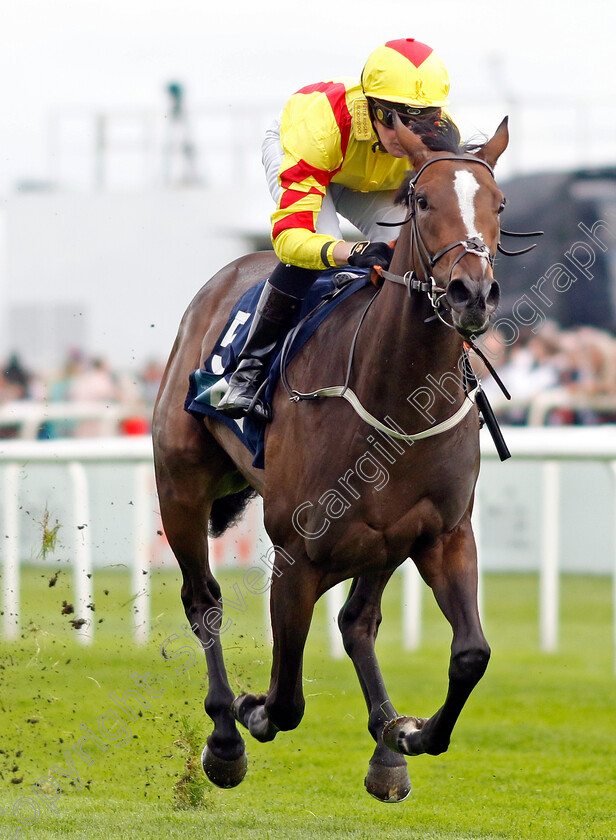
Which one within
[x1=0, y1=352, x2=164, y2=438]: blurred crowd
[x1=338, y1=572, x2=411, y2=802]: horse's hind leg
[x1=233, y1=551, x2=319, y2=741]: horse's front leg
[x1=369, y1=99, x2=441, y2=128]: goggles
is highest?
[x1=369, y1=99, x2=441, y2=128]: goggles

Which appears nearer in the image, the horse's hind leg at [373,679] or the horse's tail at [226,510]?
the horse's hind leg at [373,679]

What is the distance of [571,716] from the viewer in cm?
628

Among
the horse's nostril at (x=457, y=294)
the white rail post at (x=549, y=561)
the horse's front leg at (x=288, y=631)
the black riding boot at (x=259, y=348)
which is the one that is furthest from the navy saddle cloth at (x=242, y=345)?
the white rail post at (x=549, y=561)

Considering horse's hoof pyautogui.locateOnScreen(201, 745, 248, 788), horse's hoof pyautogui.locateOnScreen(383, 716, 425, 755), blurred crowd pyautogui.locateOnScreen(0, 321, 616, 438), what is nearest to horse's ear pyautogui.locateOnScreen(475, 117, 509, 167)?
horse's hoof pyautogui.locateOnScreen(383, 716, 425, 755)

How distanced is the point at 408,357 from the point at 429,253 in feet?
1.18

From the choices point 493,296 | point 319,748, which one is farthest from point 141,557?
point 493,296

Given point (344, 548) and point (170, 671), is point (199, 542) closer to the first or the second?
point (344, 548)

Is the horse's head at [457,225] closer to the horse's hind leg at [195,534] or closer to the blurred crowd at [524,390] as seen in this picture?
the horse's hind leg at [195,534]

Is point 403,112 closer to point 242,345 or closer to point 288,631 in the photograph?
point 242,345

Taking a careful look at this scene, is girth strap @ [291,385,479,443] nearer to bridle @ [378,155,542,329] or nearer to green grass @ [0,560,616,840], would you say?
bridle @ [378,155,542,329]

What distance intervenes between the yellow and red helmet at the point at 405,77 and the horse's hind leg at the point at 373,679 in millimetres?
1498

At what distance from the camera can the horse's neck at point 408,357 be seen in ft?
11.9

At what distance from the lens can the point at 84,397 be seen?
1172 centimetres

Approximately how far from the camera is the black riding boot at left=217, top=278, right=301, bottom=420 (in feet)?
14.1
